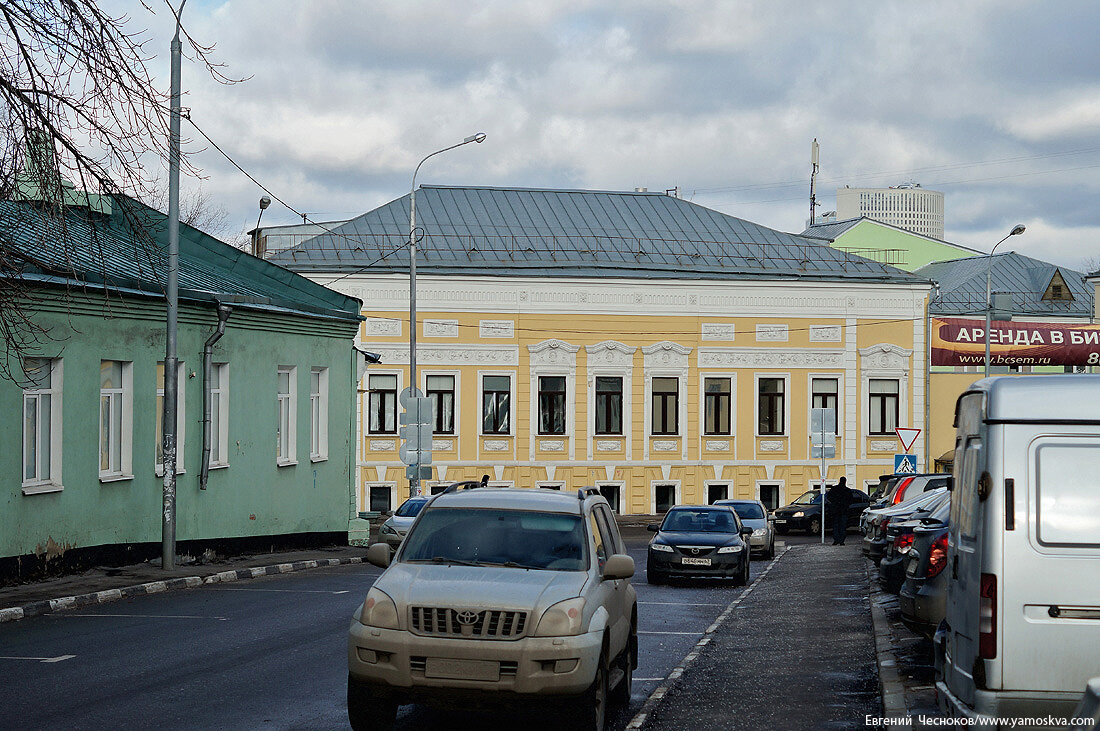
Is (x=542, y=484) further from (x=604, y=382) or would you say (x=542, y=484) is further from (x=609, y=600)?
(x=609, y=600)

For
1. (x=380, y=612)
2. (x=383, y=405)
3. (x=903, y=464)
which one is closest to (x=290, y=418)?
(x=383, y=405)

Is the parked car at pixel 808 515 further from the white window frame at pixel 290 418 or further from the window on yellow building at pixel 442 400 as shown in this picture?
the white window frame at pixel 290 418

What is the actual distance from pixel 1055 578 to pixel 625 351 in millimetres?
37817

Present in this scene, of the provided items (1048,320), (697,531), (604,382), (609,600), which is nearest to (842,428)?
(604,382)

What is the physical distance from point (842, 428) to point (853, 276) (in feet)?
17.8

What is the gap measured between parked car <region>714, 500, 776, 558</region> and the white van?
21.9m

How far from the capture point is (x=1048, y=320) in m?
55.0

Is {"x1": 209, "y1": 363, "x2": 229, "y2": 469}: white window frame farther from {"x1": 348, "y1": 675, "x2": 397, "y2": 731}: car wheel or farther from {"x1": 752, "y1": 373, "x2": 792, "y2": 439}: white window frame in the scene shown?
{"x1": 752, "y1": 373, "x2": 792, "y2": 439}: white window frame

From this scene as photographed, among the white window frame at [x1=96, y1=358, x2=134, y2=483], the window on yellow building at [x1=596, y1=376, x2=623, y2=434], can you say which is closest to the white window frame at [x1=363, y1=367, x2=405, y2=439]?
the window on yellow building at [x1=596, y1=376, x2=623, y2=434]

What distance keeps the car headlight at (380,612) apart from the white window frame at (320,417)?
1994 centimetres

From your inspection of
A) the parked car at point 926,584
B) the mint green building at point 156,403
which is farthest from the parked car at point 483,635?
the mint green building at point 156,403

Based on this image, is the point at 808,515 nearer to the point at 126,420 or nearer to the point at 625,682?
the point at 126,420

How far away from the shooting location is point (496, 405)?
44.5 metres

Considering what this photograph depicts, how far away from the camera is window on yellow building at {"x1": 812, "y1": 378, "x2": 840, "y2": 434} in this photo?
46375 millimetres
